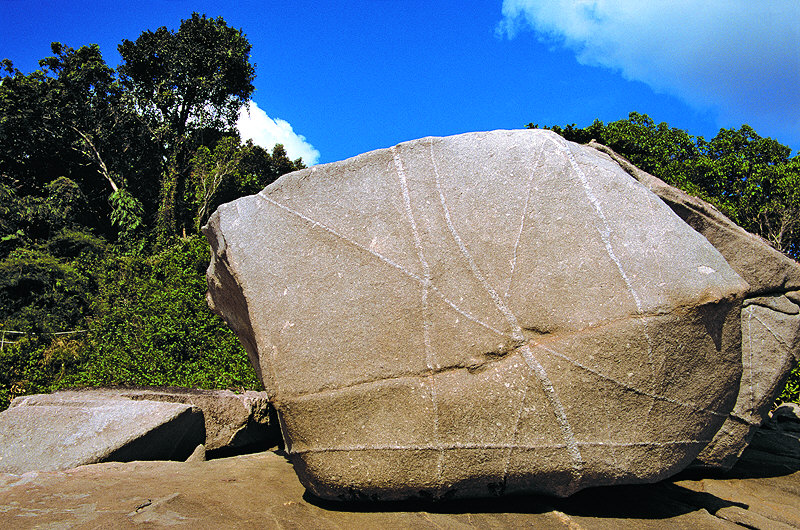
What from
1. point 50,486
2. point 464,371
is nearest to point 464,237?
point 464,371

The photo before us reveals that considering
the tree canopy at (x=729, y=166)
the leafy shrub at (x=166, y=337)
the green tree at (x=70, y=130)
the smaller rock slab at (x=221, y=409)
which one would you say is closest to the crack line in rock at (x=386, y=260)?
the smaller rock slab at (x=221, y=409)

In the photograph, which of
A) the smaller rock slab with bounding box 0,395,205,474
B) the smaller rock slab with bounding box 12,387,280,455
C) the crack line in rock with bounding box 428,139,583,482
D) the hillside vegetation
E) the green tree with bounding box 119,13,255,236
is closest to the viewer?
the crack line in rock with bounding box 428,139,583,482

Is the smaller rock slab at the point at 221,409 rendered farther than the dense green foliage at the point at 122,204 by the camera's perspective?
No

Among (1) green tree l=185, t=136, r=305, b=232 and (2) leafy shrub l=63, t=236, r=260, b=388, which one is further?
(1) green tree l=185, t=136, r=305, b=232

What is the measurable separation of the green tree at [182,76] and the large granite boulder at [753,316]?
16099mm

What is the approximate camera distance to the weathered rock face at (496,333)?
2.69 metres

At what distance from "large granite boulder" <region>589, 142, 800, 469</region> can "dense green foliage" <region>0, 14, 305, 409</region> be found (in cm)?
585

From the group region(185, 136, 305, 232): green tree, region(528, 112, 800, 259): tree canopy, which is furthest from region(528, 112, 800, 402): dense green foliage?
region(185, 136, 305, 232): green tree

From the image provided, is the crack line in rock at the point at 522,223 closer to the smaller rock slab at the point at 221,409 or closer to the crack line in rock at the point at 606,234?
the crack line in rock at the point at 606,234

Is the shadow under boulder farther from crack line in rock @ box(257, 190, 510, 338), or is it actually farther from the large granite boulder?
the large granite boulder

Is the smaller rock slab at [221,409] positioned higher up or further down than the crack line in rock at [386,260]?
further down

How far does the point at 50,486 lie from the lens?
292 cm

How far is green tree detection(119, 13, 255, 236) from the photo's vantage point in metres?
17.3

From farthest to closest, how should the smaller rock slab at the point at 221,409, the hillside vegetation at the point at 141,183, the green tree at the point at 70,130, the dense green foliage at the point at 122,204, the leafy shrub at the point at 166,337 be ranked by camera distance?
the green tree at the point at 70,130 < the hillside vegetation at the point at 141,183 < the dense green foliage at the point at 122,204 < the leafy shrub at the point at 166,337 < the smaller rock slab at the point at 221,409
